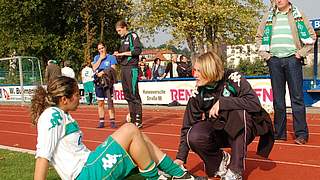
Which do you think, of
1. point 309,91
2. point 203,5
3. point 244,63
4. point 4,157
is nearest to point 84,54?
point 203,5

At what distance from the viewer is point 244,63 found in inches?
1489

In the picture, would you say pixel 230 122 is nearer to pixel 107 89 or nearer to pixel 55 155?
pixel 55 155

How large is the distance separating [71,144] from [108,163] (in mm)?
311

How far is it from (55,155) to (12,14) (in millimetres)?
32869

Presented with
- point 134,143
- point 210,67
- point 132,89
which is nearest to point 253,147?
point 210,67

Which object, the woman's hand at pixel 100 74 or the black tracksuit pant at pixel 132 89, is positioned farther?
the woman's hand at pixel 100 74

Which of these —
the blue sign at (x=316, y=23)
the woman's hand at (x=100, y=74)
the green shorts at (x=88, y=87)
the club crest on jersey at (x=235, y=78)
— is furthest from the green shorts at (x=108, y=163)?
the green shorts at (x=88, y=87)

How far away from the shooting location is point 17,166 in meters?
5.81

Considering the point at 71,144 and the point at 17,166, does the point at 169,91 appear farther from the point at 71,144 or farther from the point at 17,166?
the point at 71,144

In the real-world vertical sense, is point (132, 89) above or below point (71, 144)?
above

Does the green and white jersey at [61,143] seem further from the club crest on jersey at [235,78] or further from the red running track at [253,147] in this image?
the red running track at [253,147]

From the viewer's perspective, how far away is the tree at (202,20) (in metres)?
34.3

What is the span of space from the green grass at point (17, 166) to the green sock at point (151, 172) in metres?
1.53

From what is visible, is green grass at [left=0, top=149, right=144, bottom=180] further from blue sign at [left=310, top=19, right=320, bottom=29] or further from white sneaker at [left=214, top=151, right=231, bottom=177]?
blue sign at [left=310, top=19, right=320, bottom=29]
